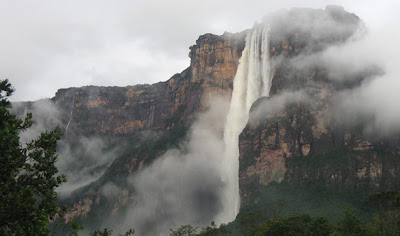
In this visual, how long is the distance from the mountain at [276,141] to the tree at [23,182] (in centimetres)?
7119

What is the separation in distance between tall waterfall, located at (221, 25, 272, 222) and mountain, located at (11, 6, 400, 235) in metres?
1.87

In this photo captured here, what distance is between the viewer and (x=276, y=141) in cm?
12650

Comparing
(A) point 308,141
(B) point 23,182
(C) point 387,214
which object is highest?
(B) point 23,182

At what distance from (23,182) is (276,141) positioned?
112656 millimetres

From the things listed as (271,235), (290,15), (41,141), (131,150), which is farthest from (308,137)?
(41,141)

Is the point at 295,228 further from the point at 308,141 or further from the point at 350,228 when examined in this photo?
the point at 308,141

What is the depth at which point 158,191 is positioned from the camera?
160 meters

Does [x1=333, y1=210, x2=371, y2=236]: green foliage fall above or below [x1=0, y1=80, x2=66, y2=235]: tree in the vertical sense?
below

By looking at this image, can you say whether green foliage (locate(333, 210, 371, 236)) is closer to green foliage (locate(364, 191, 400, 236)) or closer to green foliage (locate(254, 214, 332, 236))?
green foliage (locate(364, 191, 400, 236))

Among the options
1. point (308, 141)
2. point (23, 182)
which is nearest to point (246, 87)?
point (308, 141)

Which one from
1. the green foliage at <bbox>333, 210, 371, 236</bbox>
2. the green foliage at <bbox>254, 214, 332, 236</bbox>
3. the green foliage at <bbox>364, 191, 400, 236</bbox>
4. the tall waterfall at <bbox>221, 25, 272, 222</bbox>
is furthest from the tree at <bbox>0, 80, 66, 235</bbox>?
the tall waterfall at <bbox>221, 25, 272, 222</bbox>

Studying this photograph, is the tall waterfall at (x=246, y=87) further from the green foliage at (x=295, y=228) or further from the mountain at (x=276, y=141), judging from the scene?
the green foliage at (x=295, y=228)

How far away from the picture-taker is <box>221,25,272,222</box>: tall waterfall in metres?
144

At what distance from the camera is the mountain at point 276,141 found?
111688 mm
